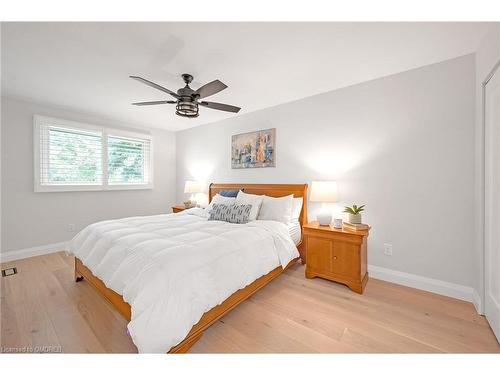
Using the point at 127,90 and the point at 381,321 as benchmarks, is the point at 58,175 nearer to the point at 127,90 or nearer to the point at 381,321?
the point at 127,90

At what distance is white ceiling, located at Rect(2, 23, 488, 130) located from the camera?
1688 mm

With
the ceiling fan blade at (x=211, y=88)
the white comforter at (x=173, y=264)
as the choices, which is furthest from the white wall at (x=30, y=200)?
the ceiling fan blade at (x=211, y=88)

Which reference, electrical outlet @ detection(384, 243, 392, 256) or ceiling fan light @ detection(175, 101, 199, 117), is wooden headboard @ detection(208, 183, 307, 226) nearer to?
electrical outlet @ detection(384, 243, 392, 256)

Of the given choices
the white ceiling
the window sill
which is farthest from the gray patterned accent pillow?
the window sill

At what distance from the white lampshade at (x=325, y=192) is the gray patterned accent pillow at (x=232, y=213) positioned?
0.88m

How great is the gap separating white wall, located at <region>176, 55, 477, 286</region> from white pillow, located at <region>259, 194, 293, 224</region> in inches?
17.8

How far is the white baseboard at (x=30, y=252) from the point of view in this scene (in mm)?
3066

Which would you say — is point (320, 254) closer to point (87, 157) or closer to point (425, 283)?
point (425, 283)

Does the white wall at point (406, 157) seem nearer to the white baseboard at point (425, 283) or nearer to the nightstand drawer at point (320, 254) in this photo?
the white baseboard at point (425, 283)

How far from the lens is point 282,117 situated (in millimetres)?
3369

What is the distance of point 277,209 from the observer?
2.93 meters

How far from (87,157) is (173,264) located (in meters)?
3.64
